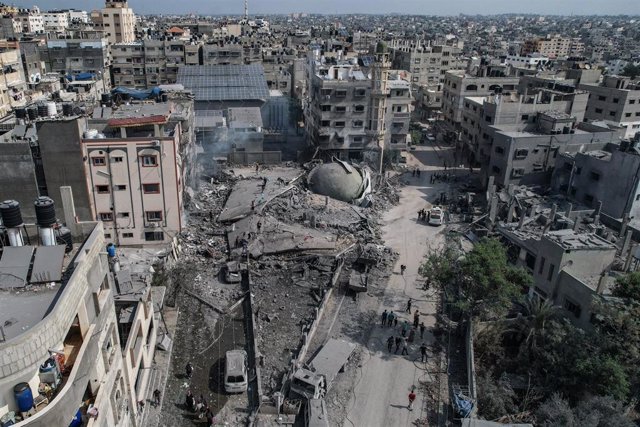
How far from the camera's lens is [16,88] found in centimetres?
5494

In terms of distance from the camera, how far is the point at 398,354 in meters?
26.2

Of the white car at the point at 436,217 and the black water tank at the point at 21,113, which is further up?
the black water tank at the point at 21,113

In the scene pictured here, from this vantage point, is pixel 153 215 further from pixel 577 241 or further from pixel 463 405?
pixel 577 241

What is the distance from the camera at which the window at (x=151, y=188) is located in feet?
111

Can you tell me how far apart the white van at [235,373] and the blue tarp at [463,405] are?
982 centimetres

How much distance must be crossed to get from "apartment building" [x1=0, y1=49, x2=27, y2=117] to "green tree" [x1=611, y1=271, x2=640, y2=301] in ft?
183

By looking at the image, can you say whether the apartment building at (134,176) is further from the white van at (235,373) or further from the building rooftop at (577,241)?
the building rooftop at (577,241)

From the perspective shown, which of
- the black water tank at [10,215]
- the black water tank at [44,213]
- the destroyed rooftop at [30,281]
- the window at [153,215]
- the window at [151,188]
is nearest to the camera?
the destroyed rooftop at [30,281]

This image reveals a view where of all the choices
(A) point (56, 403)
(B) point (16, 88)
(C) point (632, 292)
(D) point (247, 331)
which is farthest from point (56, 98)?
(C) point (632, 292)

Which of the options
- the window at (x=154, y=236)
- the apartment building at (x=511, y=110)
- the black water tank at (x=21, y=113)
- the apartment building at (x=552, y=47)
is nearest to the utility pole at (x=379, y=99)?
the apartment building at (x=511, y=110)

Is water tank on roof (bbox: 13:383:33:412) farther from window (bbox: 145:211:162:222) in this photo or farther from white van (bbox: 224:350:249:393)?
window (bbox: 145:211:162:222)

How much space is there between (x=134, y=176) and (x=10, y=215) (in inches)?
747

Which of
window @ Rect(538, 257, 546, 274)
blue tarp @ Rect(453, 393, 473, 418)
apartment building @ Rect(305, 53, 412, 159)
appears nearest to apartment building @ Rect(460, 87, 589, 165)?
apartment building @ Rect(305, 53, 412, 159)

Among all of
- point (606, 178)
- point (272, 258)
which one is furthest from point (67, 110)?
point (606, 178)
